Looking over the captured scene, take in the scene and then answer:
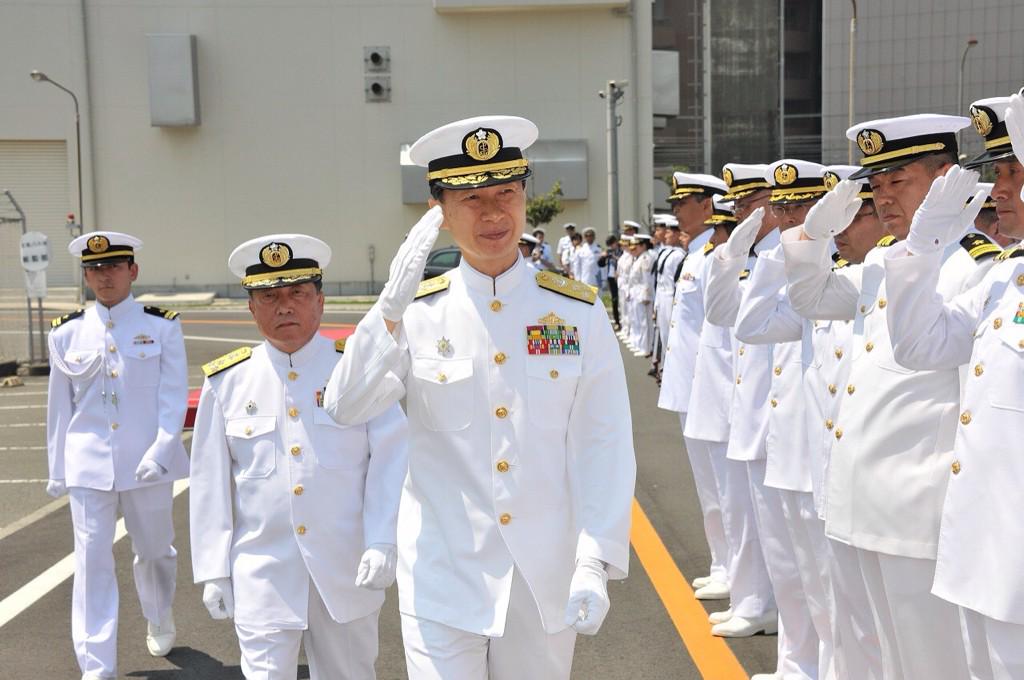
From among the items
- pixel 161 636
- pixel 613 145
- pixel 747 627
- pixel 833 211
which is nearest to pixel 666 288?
pixel 747 627

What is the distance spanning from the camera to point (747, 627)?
615cm

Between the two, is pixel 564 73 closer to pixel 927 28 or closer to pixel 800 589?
pixel 927 28

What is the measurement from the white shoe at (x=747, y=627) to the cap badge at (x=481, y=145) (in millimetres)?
3544

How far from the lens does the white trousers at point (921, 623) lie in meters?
3.76

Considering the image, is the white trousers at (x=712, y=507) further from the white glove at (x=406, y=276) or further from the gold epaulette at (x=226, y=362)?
the white glove at (x=406, y=276)

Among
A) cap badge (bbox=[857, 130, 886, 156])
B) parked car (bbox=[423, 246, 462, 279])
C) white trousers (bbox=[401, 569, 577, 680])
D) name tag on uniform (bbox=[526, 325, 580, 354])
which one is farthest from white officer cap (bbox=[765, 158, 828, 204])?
parked car (bbox=[423, 246, 462, 279])

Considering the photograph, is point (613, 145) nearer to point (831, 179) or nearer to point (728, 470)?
point (728, 470)

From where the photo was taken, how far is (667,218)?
58.9 feet

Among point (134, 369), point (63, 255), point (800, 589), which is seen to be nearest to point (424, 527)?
point (800, 589)

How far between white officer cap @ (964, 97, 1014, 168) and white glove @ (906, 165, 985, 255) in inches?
3.0

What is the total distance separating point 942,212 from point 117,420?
426 cm

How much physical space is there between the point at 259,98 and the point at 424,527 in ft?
128

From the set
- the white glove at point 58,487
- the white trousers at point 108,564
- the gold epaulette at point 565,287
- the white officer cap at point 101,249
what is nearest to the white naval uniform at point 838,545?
the gold epaulette at point 565,287

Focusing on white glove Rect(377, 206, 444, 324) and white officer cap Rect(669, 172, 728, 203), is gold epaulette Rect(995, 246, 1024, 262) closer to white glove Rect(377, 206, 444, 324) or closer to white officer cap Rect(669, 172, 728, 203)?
white glove Rect(377, 206, 444, 324)
